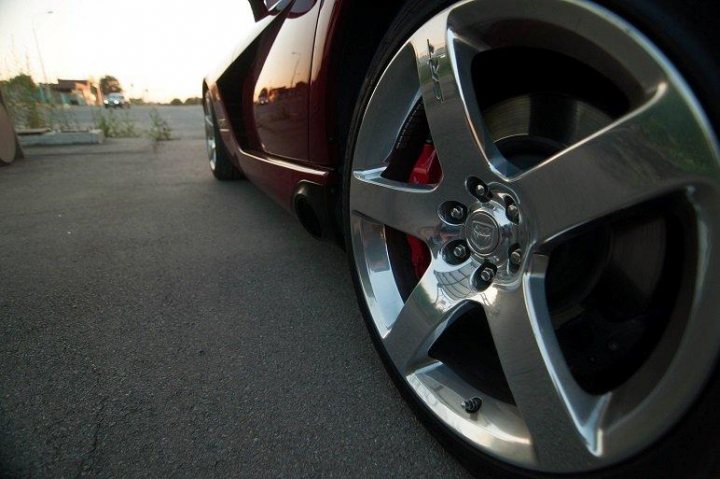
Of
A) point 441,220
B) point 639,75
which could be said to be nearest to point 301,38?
point 441,220

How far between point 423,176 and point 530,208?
0.41 meters

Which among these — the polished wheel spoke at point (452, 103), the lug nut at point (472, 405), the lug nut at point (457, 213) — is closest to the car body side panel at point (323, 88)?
the polished wheel spoke at point (452, 103)

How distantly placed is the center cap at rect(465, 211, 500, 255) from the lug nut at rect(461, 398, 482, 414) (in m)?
0.34

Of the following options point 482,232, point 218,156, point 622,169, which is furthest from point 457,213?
point 218,156

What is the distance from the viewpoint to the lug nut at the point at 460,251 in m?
0.96

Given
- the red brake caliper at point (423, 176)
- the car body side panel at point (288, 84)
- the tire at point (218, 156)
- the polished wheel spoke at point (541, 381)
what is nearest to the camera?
the polished wheel spoke at point (541, 381)

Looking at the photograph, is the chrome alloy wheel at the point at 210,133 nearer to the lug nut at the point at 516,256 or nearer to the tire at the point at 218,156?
the tire at the point at 218,156

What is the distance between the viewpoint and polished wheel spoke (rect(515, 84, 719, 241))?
58 cm

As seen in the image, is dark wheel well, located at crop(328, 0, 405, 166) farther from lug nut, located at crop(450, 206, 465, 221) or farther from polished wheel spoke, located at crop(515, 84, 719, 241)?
polished wheel spoke, located at crop(515, 84, 719, 241)

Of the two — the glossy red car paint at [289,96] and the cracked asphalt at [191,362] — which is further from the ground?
the glossy red car paint at [289,96]

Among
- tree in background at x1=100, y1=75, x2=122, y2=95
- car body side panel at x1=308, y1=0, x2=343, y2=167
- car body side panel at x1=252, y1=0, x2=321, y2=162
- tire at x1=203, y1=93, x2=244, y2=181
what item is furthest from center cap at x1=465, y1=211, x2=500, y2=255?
tree in background at x1=100, y1=75, x2=122, y2=95

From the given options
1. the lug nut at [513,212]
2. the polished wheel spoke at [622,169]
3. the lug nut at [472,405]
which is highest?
the polished wheel spoke at [622,169]

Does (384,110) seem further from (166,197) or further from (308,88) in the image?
(166,197)

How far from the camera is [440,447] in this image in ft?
3.46
